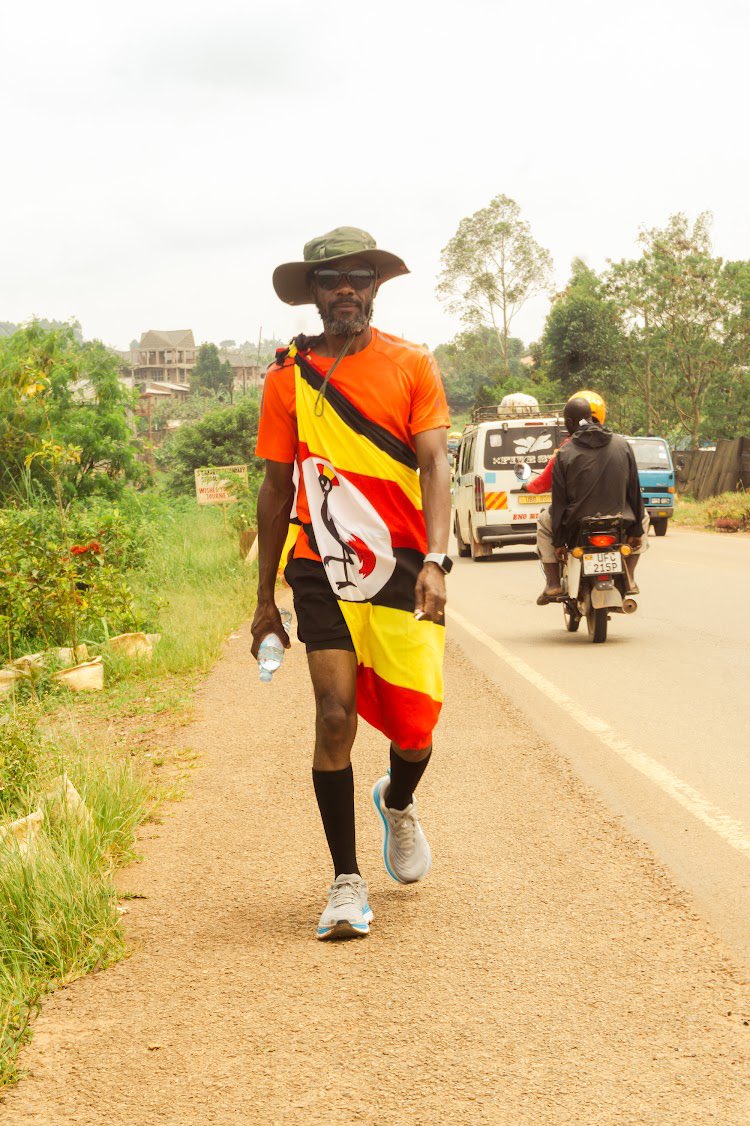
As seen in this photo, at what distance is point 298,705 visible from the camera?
8891 millimetres

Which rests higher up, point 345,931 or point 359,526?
point 359,526

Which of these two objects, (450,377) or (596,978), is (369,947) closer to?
(596,978)

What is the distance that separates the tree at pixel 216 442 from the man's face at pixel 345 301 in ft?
121

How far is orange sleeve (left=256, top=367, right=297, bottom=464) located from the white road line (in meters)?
2.16

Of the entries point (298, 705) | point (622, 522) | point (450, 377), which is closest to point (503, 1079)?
point (298, 705)

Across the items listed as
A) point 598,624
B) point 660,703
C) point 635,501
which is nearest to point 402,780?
point 660,703

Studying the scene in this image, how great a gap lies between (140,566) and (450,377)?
126 metres

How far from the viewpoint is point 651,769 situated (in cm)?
635

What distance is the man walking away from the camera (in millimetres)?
4277

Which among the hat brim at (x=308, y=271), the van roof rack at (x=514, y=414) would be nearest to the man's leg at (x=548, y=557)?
the hat brim at (x=308, y=271)

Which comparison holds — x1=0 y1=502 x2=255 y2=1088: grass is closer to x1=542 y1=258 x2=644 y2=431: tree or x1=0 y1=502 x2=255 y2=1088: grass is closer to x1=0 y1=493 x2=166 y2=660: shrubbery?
x1=0 y1=493 x2=166 y2=660: shrubbery

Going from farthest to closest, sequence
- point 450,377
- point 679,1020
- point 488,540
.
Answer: point 450,377 < point 488,540 < point 679,1020

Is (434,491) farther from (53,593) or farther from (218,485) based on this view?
(218,485)

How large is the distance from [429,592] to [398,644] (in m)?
0.20
